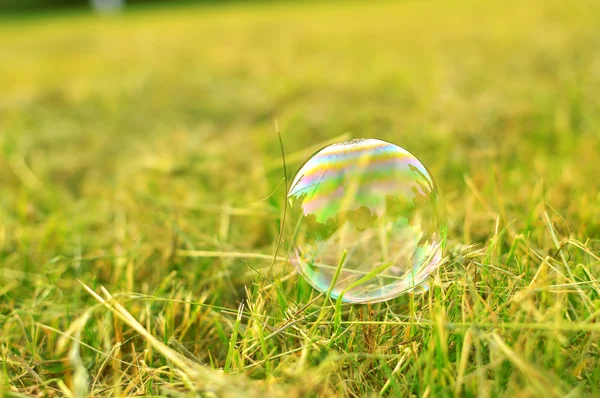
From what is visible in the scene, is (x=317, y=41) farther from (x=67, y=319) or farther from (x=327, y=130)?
(x=67, y=319)

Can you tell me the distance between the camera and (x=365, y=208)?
4.58ft

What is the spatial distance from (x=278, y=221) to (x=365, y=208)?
17.5 inches

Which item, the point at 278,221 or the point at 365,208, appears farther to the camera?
the point at 278,221

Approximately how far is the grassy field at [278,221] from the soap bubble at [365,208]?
0.07 metres

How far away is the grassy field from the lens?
1.10 metres

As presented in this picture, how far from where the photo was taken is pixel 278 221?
177 cm

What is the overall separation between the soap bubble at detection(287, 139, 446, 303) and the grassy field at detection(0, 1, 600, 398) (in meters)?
0.07

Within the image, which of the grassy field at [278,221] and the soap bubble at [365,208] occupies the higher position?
the soap bubble at [365,208]

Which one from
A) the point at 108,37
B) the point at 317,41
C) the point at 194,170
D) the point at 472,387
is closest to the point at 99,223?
the point at 194,170

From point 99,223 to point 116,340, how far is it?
3.14ft

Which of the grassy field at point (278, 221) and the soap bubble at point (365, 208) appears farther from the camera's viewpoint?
the soap bubble at point (365, 208)

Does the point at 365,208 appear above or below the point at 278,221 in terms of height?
above

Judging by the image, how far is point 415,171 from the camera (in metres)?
1.40

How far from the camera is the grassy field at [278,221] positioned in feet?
3.60
